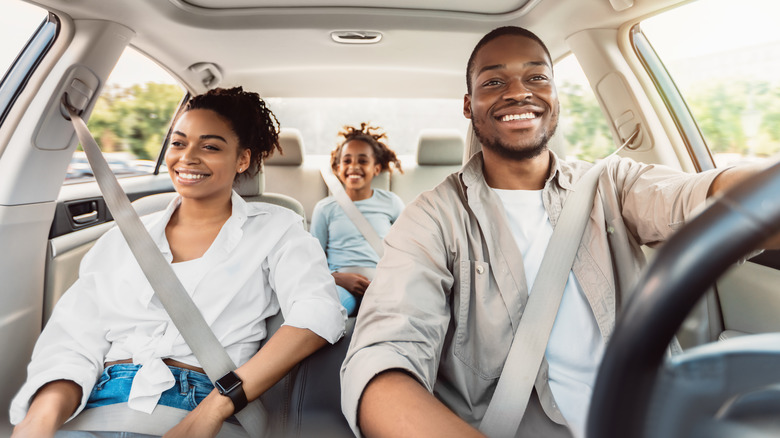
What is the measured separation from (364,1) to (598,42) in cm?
93

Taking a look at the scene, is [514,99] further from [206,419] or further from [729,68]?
[206,419]

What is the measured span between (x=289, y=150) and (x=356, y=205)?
2.22 feet

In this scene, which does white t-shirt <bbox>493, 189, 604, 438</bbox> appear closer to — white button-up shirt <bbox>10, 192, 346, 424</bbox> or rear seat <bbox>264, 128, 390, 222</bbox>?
white button-up shirt <bbox>10, 192, 346, 424</bbox>

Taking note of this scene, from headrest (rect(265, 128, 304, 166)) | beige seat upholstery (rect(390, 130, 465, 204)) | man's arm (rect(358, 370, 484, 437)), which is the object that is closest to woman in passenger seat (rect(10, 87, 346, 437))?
man's arm (rect(358, 370, 484, 437))

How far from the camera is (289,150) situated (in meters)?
3.09

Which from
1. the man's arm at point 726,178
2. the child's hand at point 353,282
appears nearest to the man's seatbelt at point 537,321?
the man's arm at point 726,178

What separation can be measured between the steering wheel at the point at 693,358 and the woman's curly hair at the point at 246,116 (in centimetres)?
143

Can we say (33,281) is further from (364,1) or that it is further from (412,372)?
(364,1)

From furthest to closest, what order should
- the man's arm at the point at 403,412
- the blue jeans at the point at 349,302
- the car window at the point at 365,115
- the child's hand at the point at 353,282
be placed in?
the car window at the point at 365,115
the child's hand at the point at 353,282
the blue jeans at the point at 349,302
the man's arm at the point at 403,412

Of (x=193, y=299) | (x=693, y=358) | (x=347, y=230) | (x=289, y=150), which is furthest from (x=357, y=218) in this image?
(x=693, y=358)

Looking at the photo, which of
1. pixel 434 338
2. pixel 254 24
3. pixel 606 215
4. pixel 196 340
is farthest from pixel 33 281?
pixel 606 215

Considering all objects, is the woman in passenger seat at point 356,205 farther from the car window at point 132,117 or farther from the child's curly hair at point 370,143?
the car window at point 132,117

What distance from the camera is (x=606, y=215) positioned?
1228 mm

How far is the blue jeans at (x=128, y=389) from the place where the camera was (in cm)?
111
